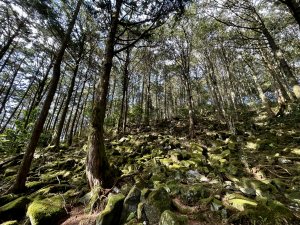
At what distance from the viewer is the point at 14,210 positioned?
4344mm

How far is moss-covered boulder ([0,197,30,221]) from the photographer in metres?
4.25

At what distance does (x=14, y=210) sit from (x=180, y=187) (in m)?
3.91

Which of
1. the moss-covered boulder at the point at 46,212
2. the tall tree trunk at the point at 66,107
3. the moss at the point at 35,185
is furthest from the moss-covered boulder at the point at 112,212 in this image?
the tall tree trunk at the point at 66,107

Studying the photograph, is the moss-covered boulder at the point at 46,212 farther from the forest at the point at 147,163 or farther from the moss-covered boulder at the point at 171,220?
the moss-covered boulder at the point at 171,220

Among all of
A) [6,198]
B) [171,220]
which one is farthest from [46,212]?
[171,220]

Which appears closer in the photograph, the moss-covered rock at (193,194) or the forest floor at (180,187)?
the forest floor at (180,187)

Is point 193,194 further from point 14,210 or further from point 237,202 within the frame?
point 14,210

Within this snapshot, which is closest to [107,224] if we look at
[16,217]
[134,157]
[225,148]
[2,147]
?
[16,217]

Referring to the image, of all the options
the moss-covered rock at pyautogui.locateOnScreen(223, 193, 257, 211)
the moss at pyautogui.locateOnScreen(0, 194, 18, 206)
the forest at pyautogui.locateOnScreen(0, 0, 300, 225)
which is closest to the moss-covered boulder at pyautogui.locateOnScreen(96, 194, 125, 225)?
the forest at pyautogui.locateOnScreen(0, 0, 300, 225)

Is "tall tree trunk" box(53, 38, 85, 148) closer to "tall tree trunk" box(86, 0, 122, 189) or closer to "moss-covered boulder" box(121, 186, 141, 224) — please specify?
"tall tree trunk" box(86, 0, 122, 189)

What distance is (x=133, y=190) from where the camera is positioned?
13.7 ft

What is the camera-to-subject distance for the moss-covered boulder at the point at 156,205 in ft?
11.4

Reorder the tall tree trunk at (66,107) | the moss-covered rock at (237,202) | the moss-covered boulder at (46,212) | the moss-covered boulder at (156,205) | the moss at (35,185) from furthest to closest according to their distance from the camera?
the tall tree trunk at (66,107)
the moss at (35,185)
the moss-covered boulder at (46,212)
the moss-covered boulder at (156,205)
the moss-covered rock at (237,202)

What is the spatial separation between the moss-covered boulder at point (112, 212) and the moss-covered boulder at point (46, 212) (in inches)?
45.9
